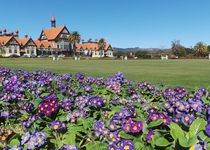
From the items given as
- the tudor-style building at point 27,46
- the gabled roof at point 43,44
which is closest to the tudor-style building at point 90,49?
the gabled roof at point 43,44

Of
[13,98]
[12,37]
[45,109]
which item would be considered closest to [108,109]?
[45,109]

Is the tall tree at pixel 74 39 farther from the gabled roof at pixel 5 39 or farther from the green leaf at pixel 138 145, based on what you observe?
the green leaf at pixel 138 145

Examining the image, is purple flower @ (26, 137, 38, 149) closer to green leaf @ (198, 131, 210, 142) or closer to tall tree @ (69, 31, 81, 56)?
green leaf @ (198, 131, 210, 142)

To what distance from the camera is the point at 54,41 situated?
401 feet

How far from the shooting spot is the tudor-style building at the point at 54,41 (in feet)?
402

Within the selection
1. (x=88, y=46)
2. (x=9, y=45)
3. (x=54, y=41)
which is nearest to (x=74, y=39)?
(x=54, y=41)

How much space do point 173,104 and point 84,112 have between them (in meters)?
1.04

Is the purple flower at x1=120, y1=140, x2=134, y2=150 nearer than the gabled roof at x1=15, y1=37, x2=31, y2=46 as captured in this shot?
Yes

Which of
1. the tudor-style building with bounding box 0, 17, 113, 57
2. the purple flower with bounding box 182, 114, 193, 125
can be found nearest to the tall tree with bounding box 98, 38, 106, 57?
the tudor-style building with bounding box 0, 17, 113, 57

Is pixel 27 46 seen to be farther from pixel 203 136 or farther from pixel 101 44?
pixel 203 136

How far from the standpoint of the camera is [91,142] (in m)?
3.25

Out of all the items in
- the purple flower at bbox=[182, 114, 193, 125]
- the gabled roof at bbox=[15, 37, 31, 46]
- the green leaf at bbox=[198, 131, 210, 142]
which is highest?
the gabled roof at bbox=[15, 37, 31, 46]

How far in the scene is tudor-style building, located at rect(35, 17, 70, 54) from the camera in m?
122

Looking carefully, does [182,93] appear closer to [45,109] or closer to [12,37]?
Result: [45,109]
